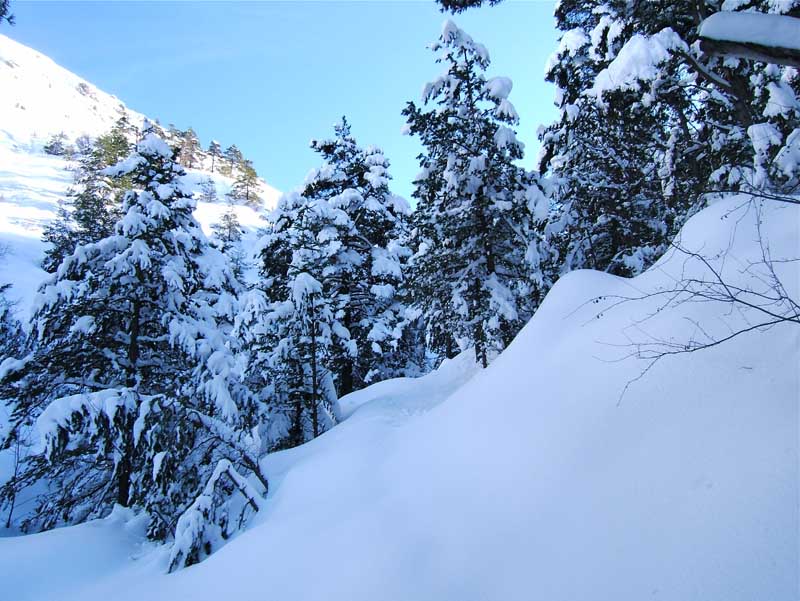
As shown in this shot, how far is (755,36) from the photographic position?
5.25 ft

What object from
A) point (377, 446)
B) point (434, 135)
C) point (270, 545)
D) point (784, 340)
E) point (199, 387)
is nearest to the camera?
point (784, 340)

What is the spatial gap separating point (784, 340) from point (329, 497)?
4.59 meters

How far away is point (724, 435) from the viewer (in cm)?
241

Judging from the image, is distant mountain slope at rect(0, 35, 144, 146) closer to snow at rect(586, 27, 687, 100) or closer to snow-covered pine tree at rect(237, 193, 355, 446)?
snow-covered pine tree at rect(237, 193, 355, 446)

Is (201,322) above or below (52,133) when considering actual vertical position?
below

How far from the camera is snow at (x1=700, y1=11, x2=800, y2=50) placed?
5.06 ft

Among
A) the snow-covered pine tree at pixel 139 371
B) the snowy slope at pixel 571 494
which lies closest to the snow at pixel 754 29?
the snowy slope at pixel 571 494

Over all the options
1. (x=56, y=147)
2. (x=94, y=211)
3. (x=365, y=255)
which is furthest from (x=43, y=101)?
(x=365, y=255)

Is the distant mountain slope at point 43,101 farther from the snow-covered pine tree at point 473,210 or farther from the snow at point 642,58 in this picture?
the snow at point 642,58

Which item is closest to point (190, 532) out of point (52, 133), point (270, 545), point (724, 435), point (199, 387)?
point (270, 545)

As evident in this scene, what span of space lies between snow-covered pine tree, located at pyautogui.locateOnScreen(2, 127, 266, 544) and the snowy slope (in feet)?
4.82

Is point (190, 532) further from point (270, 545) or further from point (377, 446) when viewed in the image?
point (377, 446)

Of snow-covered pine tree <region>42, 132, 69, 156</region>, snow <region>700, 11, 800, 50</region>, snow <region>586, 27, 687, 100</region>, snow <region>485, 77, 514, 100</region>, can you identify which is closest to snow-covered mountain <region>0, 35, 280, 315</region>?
snow-covered pine tree <region>42, 132, 69, 156</region>

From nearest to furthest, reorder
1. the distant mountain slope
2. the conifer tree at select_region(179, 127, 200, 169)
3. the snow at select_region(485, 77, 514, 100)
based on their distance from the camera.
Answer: the snow at select_region(485, 77, 514, 100), the conifer tree at select_region(179, 127, 200, 169), the distant mountain slope
